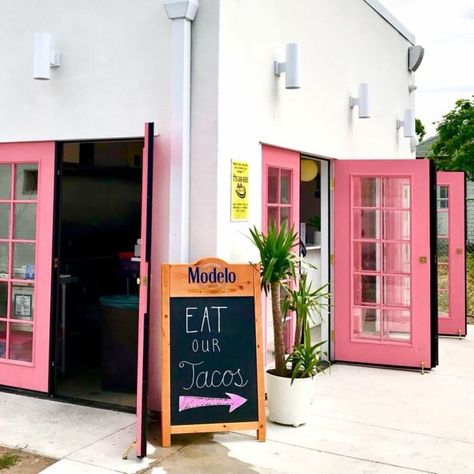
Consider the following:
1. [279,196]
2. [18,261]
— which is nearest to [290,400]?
[279,196]

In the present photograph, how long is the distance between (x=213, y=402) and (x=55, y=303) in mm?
1642

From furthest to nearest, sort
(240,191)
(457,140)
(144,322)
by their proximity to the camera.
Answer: (457,140)
(240,191)
(144,322)

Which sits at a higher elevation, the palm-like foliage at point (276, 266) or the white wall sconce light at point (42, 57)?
the white wall sconce light at point (42, 57)

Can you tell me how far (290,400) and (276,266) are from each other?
3.08 feet

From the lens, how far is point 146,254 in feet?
11.2

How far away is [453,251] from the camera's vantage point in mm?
7039

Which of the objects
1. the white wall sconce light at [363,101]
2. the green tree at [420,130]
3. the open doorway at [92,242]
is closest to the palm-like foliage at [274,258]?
the open doorway at [92,242]

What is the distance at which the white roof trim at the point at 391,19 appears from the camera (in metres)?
7.07

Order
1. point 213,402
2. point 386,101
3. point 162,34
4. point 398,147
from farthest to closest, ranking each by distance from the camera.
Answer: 1. point 398,147
2. point 386,101
3. point 162,34
4. point 213,402

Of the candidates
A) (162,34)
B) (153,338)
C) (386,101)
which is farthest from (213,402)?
(386,101)

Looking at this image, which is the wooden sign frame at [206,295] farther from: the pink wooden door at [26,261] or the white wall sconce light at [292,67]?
the white wall sconce light at [292,67]

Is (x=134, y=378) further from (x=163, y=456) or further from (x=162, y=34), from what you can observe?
(x=162, y=34)

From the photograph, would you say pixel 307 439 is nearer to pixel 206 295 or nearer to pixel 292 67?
pixel 206 295

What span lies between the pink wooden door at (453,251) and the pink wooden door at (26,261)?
4756 mm
